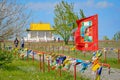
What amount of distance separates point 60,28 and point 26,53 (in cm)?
4470

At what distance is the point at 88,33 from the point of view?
1519cm

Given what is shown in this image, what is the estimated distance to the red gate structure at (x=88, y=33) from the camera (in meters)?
14.5

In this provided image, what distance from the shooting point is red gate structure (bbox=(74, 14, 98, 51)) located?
1452 cm

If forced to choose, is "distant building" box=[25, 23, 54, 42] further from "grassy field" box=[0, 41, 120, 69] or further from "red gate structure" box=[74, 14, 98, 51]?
"red gate structure" box=[74, 14, 98, 51]

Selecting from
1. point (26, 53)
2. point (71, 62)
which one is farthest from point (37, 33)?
point (71, 62)

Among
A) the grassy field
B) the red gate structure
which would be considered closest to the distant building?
the grassy field

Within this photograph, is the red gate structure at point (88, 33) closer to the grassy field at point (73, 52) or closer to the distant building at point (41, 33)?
the grassy field at point (73, 52)

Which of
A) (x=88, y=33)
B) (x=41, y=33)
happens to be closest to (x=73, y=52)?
(x=88, y=33)

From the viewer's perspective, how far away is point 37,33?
303 ft

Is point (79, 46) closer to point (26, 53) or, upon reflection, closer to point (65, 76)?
point (65, 76)

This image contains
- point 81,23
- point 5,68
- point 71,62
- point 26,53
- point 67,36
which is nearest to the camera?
point 71,62

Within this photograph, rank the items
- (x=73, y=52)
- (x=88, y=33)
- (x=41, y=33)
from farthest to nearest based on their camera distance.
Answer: (x=41, y=33) < (x=73, y=52) < (x=88, y=33)

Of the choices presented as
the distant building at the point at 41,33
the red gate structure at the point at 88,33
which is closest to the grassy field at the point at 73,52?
the red gate structure at the point at 88,33

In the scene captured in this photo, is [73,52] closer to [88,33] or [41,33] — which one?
[88,33]
